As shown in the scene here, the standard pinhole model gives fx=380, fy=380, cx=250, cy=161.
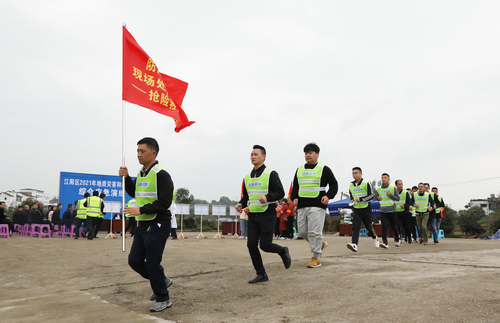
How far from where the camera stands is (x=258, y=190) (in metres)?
5.37

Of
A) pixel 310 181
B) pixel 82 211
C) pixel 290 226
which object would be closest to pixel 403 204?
pixel 290 226

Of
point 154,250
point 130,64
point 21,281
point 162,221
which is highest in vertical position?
point 130,64

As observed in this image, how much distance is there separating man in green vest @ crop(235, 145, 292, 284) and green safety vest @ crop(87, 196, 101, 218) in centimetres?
1179

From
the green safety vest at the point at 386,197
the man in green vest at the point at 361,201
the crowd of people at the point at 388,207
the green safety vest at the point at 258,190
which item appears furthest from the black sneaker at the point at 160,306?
the green safety vest at the point at 386,197

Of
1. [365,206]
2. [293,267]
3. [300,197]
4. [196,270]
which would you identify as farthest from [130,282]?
[365,206]

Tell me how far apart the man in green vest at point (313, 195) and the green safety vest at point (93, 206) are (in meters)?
11.5

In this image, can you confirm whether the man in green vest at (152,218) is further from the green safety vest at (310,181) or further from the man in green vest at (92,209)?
the man in green vest at (92,209)

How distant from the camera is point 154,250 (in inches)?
157

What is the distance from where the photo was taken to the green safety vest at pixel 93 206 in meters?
15.6

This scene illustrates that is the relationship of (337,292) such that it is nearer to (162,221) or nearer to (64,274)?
(162,221)

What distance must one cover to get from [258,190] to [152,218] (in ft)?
5.80

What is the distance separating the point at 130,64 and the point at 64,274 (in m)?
4.19

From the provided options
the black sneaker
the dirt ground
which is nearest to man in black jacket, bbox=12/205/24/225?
the dirt ground

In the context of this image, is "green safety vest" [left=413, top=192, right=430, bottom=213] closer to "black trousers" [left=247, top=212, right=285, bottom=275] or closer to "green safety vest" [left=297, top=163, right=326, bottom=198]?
"green safety vest" [left=297, top=163, right=326, bottom=198]
